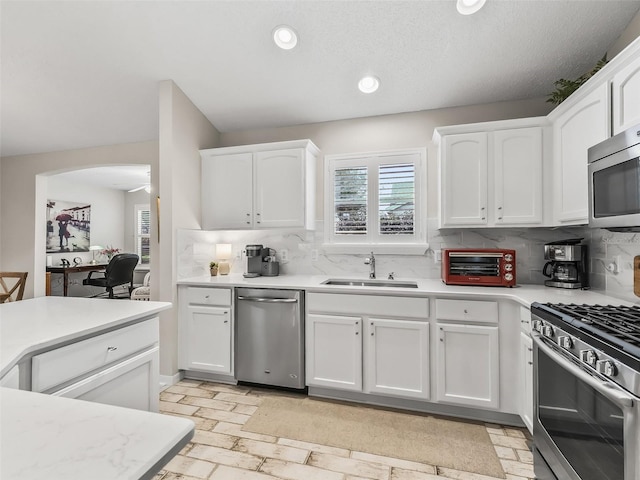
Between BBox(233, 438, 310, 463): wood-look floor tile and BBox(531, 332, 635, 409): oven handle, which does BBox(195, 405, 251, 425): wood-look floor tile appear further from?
BBox(531, 332, 635, 409): oven handle

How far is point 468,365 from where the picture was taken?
2.21m

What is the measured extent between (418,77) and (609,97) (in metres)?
1.31

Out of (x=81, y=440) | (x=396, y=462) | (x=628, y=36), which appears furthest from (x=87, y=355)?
(x=628, y=36)

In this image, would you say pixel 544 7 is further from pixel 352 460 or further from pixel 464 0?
pixel 352 460

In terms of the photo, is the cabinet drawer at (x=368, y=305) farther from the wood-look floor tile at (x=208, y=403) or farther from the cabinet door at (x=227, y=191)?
the cabinet door at (x=227, y=191)

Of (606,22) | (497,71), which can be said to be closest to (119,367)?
(497,71)

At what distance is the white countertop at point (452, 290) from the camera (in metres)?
1.95

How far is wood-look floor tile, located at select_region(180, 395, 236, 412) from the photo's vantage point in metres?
2.44

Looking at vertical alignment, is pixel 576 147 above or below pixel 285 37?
below

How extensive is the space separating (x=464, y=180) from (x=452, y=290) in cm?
92

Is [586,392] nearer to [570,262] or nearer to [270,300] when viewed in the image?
[570,262]

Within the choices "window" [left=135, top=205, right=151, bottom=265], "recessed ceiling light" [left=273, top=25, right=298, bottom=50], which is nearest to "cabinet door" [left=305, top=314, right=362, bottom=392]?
"recessed ceiling light" [left=273, top=25, right=298, bottom=50]

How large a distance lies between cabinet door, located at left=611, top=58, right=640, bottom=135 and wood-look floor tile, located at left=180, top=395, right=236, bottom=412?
3.04m

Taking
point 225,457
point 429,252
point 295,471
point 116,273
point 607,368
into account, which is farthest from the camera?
point 116,273
